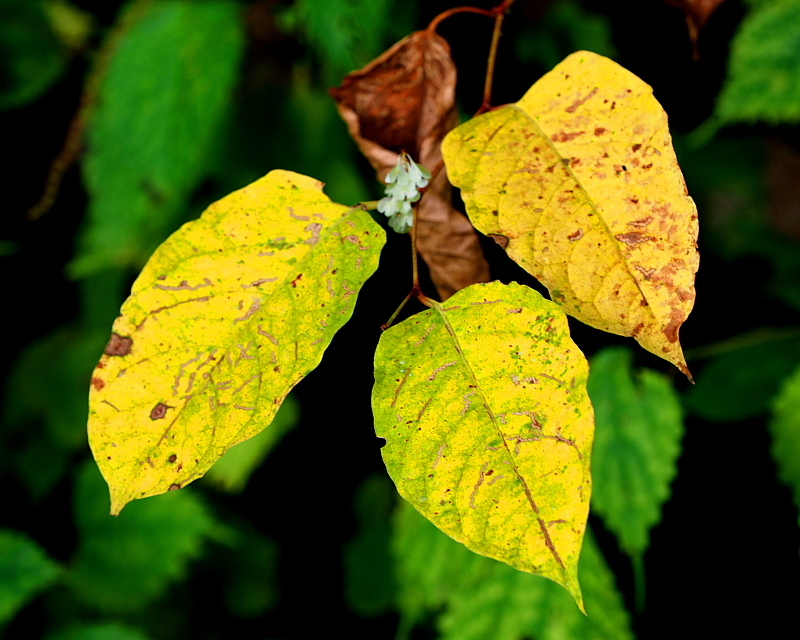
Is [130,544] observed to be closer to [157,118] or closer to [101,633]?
[101,633]

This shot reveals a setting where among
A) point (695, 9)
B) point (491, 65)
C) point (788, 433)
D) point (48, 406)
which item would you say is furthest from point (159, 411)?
point (48, 406)

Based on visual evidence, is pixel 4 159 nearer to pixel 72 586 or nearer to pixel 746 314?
pixel 72 586

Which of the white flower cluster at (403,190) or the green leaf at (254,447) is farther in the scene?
the green leaf at (254,447)

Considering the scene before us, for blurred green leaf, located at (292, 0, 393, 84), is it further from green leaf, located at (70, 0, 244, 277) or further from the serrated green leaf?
the serrated green leaf

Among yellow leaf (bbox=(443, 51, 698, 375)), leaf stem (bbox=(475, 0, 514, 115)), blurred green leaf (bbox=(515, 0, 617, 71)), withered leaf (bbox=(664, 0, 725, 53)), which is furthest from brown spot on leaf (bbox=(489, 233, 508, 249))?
blurred green leaf (bbox=(515, 0, 617, 71))

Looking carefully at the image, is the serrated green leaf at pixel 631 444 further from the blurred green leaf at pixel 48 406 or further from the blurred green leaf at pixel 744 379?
the blurred green leaf at pixel 48 406

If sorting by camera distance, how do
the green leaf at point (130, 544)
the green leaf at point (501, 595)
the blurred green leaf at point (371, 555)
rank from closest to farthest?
the green leaf at point (501, 595) < the green leaf at point (130, 544) < the blurred green leaf at point (371, 555)

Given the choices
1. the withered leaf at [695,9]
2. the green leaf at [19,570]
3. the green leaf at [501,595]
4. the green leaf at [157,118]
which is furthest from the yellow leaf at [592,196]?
the green leaf at [19,570]

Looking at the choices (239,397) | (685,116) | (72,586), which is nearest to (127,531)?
(72,586)
